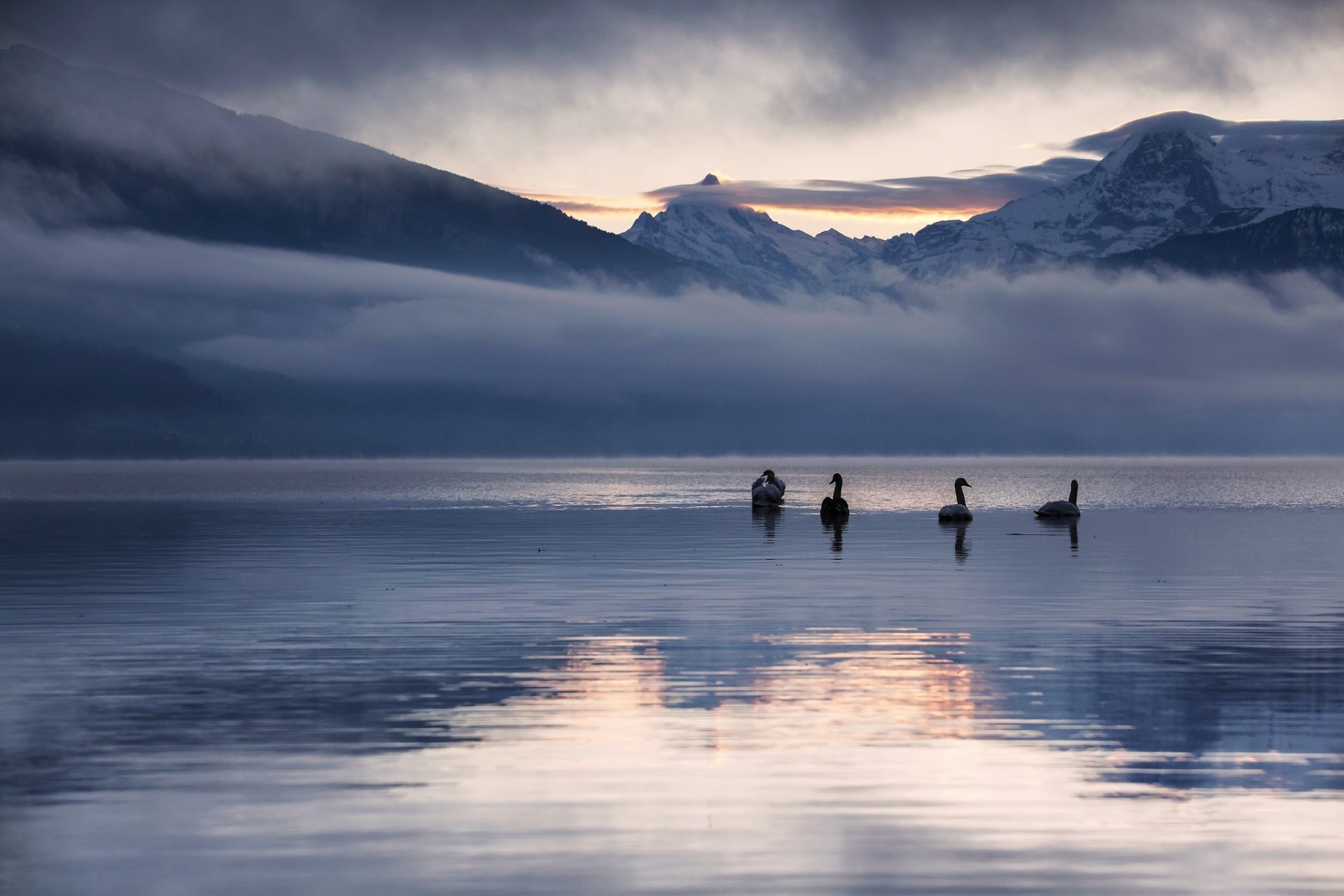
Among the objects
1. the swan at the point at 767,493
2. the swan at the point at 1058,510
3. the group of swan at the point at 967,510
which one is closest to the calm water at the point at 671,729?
the group of swan at the point at 967,510

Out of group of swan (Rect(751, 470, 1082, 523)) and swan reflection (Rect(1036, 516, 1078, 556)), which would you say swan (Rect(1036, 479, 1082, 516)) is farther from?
swan reflection (Rect(1036, 516, 1078, 556))

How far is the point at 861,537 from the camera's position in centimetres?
7400

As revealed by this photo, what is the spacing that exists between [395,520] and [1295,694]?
69406mm

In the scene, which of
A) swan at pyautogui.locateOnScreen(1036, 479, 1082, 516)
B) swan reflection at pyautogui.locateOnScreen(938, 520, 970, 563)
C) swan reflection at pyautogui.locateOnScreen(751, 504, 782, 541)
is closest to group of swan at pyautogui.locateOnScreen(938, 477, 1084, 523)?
swan at pyautogui.locateOnScreen(1036, 479, 1082, 516)

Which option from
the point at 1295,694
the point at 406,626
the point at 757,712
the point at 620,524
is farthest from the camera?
the point at 620,524

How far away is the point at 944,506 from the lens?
93625 millimetres

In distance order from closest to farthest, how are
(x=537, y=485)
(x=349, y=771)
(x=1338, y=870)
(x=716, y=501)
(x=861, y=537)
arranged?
(x=1338, y=870) → (x=349, y=771) → (x=861, y=537) → (x=716, y=501) → (x=537, y=485)

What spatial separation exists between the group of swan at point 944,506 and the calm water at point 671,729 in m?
29.9

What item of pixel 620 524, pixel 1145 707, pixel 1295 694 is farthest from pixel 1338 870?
pixel 620 524

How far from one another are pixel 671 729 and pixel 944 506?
71.9m

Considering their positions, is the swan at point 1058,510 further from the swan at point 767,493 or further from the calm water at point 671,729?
the calm water at point 671,729

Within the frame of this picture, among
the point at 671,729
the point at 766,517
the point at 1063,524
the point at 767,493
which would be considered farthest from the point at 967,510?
the point at 671,729

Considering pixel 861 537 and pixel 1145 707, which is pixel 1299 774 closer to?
pixel 1145 707

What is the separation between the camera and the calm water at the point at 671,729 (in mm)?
16438
